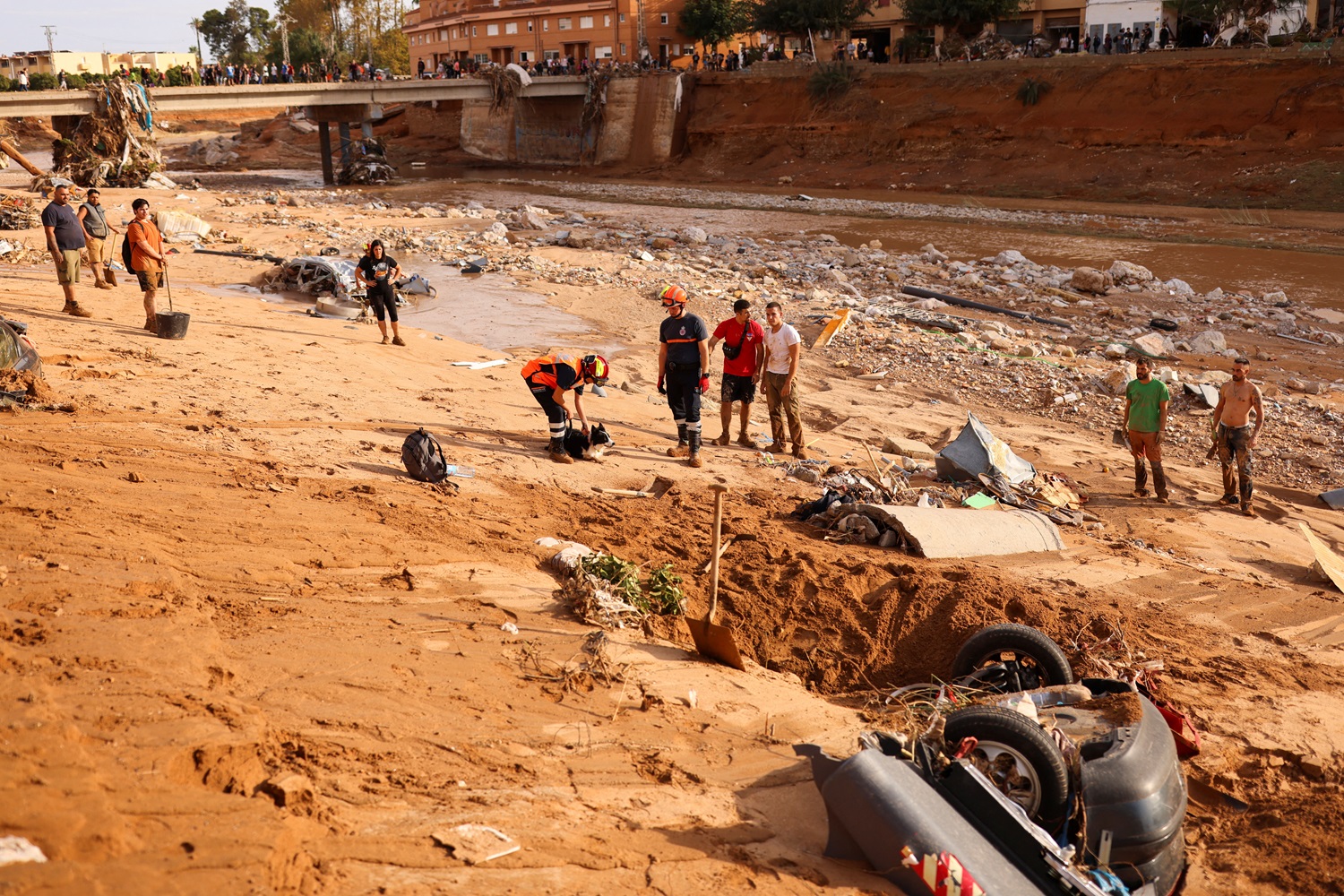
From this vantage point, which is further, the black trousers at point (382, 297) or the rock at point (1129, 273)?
the rock at point (1129, 273)

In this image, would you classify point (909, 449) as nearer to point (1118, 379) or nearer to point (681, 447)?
point (681, 447)

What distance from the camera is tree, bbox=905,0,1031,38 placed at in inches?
1636

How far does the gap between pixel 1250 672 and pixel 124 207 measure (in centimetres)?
2519

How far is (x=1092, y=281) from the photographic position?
20031 mm

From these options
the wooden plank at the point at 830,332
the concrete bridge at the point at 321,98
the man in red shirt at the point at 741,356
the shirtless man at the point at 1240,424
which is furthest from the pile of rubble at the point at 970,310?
the concrete bridge at the point at 321,98

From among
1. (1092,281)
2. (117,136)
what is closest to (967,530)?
(1092,281)

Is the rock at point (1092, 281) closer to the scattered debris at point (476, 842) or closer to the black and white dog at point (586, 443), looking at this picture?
the black and white dog at point (586, 443)

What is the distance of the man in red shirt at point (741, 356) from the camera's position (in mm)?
10211

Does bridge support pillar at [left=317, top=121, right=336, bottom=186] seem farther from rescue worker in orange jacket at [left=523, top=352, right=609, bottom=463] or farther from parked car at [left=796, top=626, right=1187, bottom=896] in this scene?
parked car at [left=796, top=626, right=1187, bottom=896]

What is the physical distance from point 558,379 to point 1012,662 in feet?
15.6

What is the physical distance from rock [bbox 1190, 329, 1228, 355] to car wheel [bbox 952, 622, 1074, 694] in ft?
39.6

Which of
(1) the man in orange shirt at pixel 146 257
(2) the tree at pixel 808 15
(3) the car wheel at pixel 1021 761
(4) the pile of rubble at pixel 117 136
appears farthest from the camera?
(2) the tree at pixel 808 15

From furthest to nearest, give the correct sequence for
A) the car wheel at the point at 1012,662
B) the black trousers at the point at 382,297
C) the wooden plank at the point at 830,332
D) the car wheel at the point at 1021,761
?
1. the wooden plank at the point at 830,332
2. the black trousers at the point at 382,297
3. the car wheel at the point at 1012,662
4. the car wheel at the point at 1021,761

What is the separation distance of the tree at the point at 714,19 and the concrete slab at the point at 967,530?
159 feet
